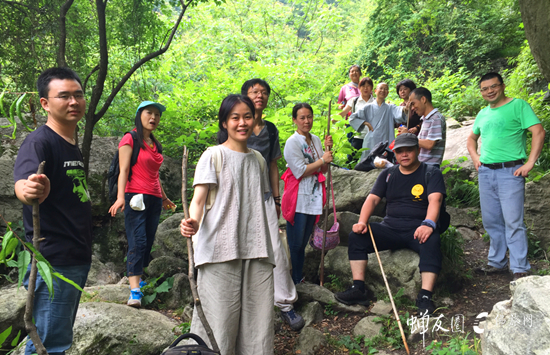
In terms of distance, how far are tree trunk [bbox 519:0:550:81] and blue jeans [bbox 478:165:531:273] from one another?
1.38 meters

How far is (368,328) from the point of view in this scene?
12.4 feet

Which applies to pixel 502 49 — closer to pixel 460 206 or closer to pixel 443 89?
pixel 443 89

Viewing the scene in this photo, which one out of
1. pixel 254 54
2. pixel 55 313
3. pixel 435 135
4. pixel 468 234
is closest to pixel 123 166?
pixel 55 313

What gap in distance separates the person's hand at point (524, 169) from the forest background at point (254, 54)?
2078 mm

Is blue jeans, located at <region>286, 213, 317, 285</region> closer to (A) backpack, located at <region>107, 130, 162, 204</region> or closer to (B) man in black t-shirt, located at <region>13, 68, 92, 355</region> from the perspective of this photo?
(A) backpack, located at <region>107, 130, 162, 204</region>

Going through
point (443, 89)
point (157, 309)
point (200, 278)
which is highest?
point (443, 89)

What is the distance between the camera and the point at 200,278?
8.66ft

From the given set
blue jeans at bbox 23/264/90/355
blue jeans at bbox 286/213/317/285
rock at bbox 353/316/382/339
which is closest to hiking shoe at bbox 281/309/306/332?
rock at bbox 353/316/382/339

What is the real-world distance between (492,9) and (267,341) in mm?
15760

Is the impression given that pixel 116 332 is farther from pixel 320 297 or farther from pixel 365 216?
pixel 365 216

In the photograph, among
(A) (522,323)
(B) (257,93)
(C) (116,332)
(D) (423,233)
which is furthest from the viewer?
(D) (423,233)

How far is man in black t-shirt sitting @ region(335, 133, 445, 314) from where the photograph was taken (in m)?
4.09

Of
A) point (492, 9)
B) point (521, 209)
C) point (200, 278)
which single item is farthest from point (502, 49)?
point (200, 278)

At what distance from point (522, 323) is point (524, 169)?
89.5 inches
